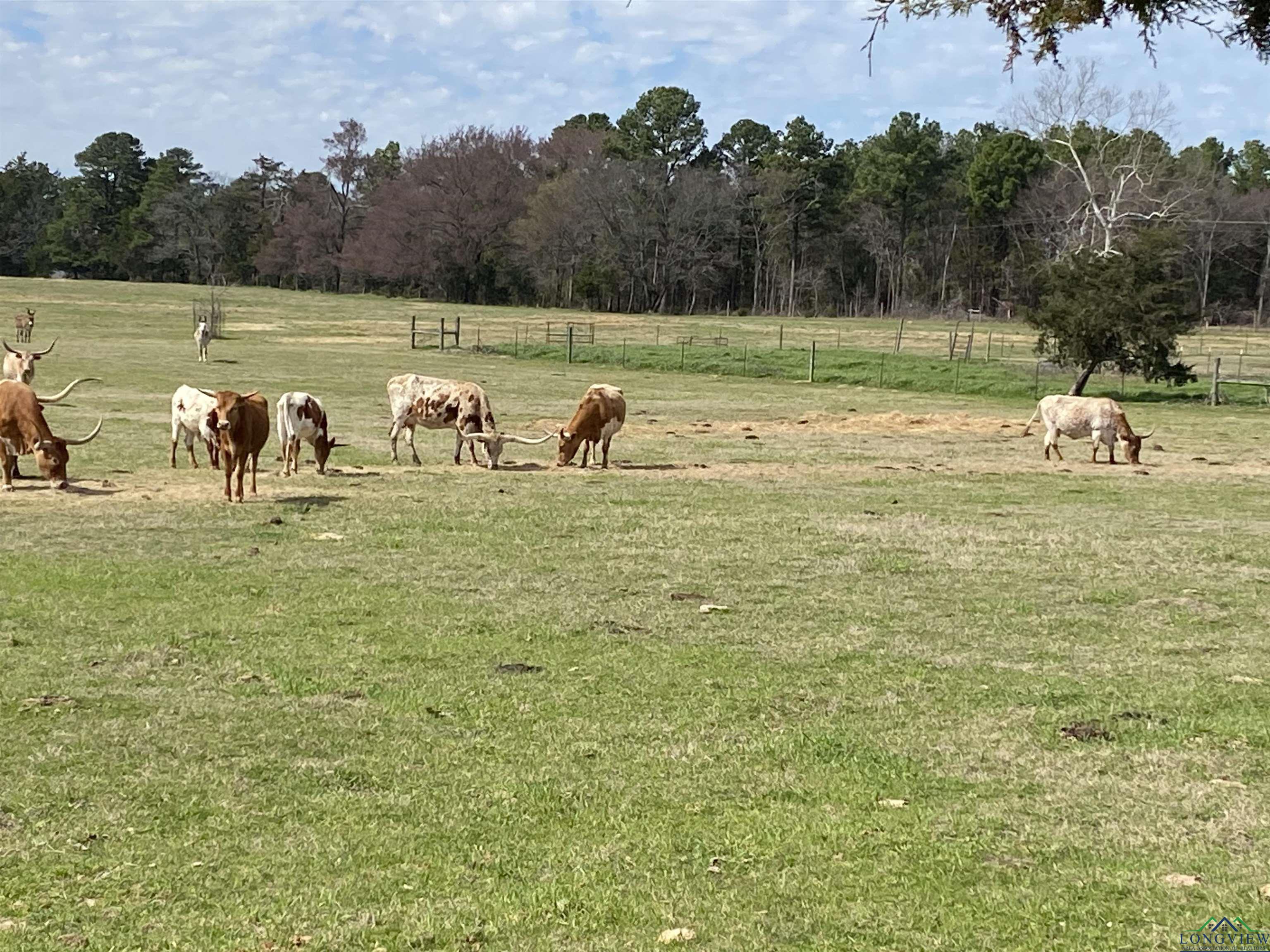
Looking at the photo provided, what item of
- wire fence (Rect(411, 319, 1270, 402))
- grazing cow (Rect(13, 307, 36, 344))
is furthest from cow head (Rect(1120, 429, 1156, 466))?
grazing cow (Rect(13, 307, 36, 344))

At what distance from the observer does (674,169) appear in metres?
118

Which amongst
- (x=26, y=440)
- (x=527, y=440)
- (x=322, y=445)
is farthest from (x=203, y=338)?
(x=26, y=440)

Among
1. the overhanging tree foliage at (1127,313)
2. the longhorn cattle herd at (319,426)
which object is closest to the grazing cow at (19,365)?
the longhorn cattle herd at (319,426)

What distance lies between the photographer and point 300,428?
1928cm

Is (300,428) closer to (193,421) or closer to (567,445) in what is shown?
(193,421)

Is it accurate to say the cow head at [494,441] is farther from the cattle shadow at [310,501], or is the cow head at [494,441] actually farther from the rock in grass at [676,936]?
the rock in grass at [676,936]

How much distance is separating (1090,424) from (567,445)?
9766 mm

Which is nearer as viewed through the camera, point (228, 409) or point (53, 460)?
point (228, 409)

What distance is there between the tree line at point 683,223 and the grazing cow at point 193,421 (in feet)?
254

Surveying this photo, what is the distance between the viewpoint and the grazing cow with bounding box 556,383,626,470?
22031mm

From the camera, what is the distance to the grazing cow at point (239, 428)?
1666cm

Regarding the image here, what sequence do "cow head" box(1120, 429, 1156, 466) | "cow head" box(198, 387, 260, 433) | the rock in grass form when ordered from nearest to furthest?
1. the rock in grass
2. "cow head" box(198, 387, 260, 433)
3. "cow head" box(1120, 429, 1156, 466)

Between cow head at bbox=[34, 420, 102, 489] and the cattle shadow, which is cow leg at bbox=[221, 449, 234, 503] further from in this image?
cow head at bbox=[34, 420, 102, 489]

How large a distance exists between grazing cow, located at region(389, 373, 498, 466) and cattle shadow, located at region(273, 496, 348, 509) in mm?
3985
